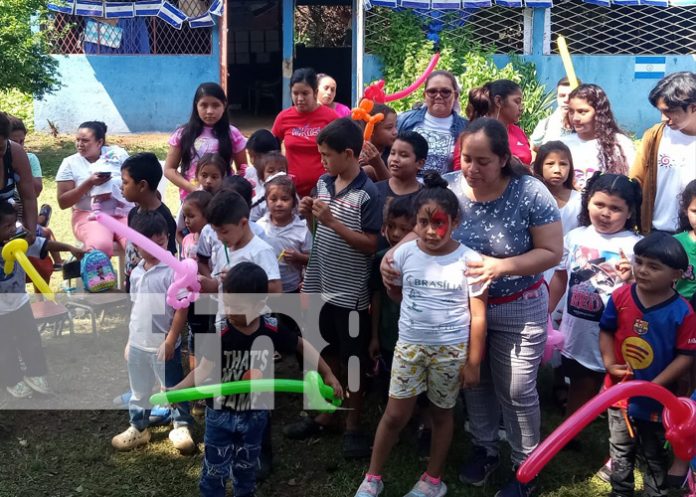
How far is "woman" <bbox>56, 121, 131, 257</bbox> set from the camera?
18.0 ft

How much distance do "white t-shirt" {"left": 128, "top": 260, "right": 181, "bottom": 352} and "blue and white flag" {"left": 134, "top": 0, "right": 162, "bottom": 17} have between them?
9.01 meters

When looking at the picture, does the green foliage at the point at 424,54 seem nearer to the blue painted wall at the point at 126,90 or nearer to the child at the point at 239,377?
the blue painted wall at the point at 126,90

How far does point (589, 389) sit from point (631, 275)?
0.62m

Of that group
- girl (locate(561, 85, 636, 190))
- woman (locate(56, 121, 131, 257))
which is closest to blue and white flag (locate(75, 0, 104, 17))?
woman (locate(56, 121, 131, 257))

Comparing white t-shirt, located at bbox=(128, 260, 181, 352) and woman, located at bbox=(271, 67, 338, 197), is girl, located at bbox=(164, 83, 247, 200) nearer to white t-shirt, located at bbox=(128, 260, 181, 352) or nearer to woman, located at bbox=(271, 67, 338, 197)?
woman, located at bbox=(271, 67, 338, 197)

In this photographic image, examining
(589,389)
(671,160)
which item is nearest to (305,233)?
(589,389)

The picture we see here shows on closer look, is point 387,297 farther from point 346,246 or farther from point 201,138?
point 201,138

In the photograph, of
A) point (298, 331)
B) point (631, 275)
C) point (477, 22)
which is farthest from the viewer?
point (477, 22)

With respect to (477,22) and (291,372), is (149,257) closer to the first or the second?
(291,372)

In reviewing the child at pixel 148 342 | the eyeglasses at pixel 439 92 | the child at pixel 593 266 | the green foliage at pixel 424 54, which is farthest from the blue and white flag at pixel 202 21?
the child at pixel 593 266

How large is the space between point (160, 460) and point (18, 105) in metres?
11.3

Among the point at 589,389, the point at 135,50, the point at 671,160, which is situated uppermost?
the point at 135,50

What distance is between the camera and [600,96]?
183 inches

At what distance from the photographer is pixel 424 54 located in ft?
39.6
